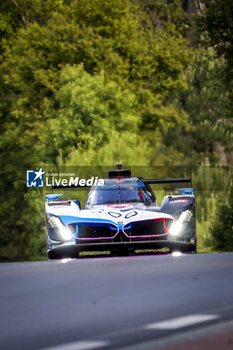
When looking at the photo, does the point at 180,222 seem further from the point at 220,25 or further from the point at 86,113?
the point at 86,113

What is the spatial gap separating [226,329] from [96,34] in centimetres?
4818

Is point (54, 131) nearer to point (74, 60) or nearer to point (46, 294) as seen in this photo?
point (74, 60)

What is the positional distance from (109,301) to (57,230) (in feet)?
13.8

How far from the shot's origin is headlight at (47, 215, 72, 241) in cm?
1447

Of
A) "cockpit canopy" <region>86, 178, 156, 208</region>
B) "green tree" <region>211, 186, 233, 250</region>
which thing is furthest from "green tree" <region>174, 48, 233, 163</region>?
"cockpit canopy" <region>86, 178, 156, 208</region>

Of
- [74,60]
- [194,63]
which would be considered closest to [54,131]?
[74,60]

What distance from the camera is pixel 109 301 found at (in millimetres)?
10539

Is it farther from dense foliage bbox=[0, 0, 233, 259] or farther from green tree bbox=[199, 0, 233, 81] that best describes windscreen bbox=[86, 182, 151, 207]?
dense foliage bbox=[0, 0, 233, 259]

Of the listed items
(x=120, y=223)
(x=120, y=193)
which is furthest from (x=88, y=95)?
(x=120, y=223)

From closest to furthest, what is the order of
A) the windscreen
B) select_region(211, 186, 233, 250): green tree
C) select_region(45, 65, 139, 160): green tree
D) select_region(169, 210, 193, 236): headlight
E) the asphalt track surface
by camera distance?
the asphalt track surface → select_region(169, 210, 193, 236): headlight → the windscreen → select_region(211, 186, 233, 250): green tree → select_region(45, 65, 139, 160): green tree

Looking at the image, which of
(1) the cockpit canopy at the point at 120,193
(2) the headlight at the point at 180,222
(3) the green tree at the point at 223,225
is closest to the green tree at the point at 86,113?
(3) the green tree at the point at 223,225

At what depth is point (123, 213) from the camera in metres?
14.2

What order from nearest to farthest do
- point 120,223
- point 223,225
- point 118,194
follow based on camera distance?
1. point 120,223
2. point 118,194
3. point 223,225

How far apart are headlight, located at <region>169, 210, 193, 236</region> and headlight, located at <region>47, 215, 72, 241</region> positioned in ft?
5.14
